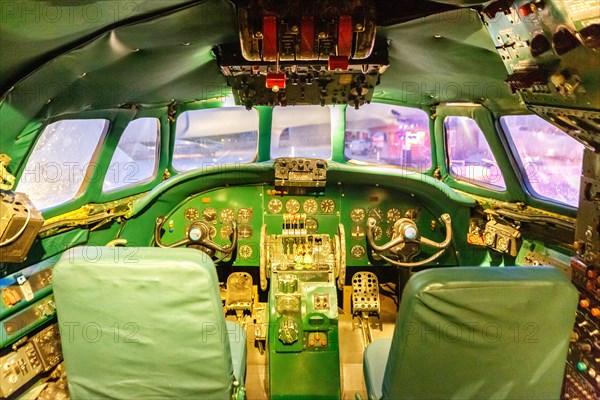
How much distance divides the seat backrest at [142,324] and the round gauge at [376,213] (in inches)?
102

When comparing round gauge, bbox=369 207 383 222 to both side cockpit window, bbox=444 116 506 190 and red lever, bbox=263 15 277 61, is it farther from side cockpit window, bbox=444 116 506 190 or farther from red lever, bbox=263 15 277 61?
red lever, bbox=263 15 277 61

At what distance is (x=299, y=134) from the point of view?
446cm

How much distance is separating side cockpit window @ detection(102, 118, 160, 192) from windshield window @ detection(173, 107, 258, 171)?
22cm

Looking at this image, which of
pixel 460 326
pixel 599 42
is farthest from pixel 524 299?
pixel 599 42

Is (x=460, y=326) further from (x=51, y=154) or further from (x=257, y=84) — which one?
(x=51, y=154)

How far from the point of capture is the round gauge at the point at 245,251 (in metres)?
4.24

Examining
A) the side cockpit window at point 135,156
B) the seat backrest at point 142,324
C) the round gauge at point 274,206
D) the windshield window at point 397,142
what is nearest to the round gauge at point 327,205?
the round gauge at point 274,206

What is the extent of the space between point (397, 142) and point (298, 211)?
1.48 m

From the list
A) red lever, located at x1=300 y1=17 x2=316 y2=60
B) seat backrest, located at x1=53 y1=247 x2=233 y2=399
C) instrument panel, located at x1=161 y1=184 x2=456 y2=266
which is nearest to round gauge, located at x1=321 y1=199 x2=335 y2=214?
instrument panel, located at x1=161 y1=184 x2=456 y2=266

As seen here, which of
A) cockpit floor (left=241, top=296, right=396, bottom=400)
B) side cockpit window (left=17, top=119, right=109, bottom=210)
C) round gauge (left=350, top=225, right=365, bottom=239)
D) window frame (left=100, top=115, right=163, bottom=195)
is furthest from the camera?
round gauge (left=350, top=225, right=365, bottom=239)

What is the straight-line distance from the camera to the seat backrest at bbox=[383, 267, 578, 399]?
58.4 inches

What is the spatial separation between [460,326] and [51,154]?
289 centimetres

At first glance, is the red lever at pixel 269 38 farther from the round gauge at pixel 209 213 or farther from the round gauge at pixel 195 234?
the round gauge at pixel 209 213

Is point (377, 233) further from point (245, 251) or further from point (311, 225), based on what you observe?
point (245, 251)
